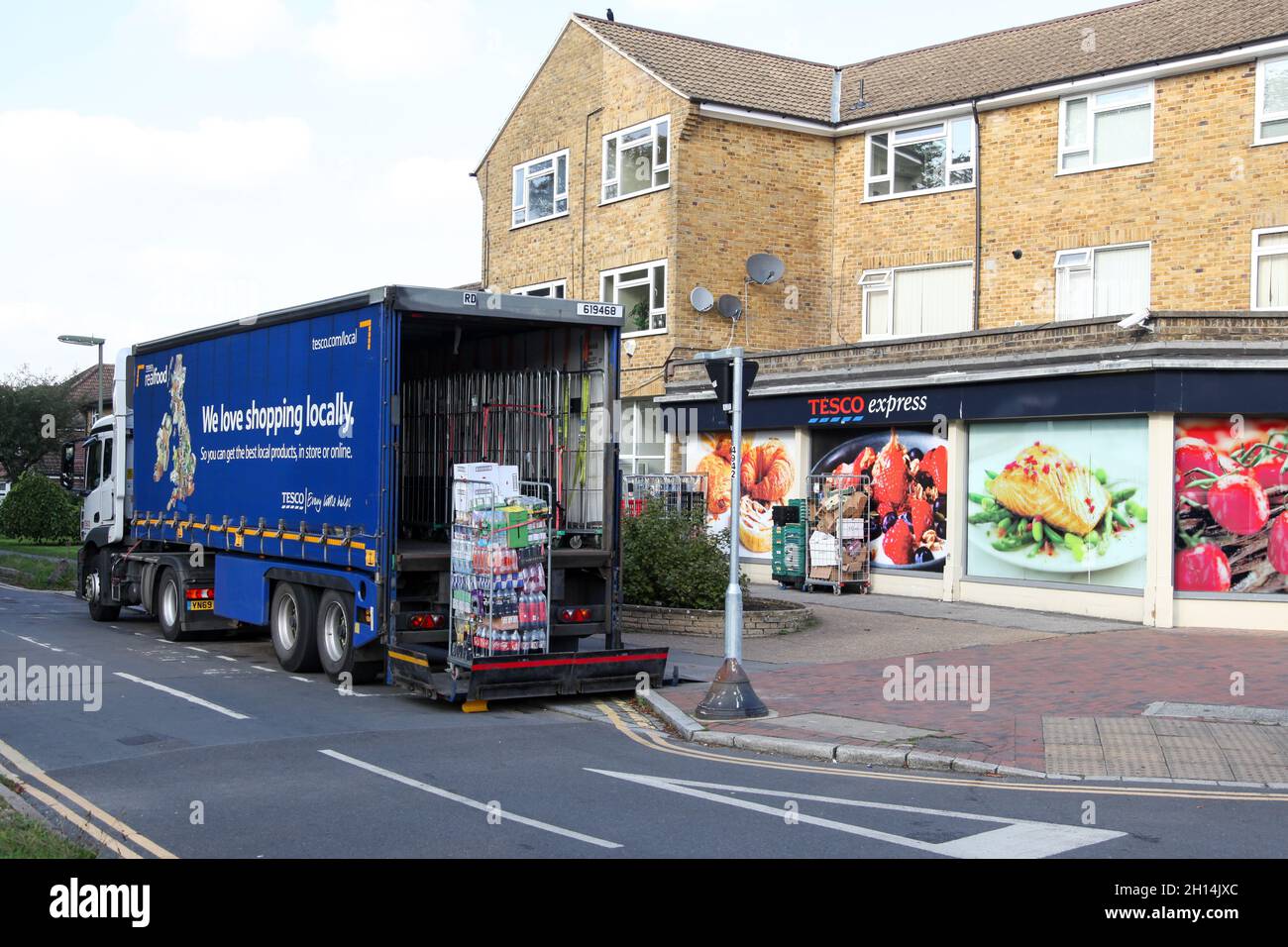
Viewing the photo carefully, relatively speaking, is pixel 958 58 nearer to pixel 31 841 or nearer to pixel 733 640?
pixel 733 640

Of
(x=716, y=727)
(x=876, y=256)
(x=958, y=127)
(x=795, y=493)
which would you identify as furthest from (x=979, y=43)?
(x=716, y=727)

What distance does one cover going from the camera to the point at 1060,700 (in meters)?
12.3

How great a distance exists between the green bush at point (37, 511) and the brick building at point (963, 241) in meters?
15.4

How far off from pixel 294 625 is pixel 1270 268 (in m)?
16.4

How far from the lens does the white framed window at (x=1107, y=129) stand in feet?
75.3

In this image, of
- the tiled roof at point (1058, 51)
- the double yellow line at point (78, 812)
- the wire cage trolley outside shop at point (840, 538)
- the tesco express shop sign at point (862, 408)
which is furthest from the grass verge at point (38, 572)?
the tiled roof at point (1058, 51)

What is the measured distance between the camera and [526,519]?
11984 mm

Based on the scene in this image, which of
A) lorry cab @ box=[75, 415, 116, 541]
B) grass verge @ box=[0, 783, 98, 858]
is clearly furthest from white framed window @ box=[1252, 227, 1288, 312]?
grass verge @ box=[0, 783, 98, 858]

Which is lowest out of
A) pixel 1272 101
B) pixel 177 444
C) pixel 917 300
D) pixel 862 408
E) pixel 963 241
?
pixel 177 444

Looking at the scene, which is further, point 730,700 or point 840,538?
point 840,538

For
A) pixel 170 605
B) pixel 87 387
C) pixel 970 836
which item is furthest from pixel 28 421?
pixel 970 836

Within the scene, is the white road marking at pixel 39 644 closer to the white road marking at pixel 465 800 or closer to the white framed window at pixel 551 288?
the white road marking at pixel 465 800

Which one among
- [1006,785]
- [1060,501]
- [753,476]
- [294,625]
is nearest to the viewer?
[1006,785]
